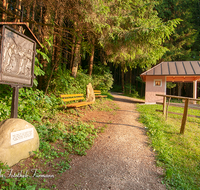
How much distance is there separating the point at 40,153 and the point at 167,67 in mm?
14155

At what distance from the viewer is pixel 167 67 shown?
14.4m

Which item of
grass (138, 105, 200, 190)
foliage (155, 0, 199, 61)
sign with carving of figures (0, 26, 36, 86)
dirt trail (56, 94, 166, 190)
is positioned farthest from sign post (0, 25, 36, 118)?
foliage (155, 0, 199, 61)

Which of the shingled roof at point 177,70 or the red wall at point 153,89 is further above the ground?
the shingled roof at point 177,70

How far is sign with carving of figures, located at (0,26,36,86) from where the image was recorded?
2941 millimetres

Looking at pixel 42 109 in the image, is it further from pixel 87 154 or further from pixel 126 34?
pixel 126 34

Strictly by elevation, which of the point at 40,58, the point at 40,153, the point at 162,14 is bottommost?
the point at 40,153

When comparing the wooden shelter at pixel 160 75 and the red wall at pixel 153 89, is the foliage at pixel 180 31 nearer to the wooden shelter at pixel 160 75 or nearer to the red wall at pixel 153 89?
the wooden shelter at pixel 160 75

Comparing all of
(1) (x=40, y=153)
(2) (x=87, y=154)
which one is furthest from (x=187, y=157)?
(1) (x=40, y=153)

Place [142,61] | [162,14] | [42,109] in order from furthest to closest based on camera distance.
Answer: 1. [162,14]
2. [142,61]
3. [42,109]

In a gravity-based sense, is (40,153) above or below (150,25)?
below

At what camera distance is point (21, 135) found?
296 centimetres

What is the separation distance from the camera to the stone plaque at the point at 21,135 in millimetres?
2821

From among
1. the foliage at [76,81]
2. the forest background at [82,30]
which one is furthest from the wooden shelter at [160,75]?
the foliage at [76,81]

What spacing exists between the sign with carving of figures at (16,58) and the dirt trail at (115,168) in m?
2.21
